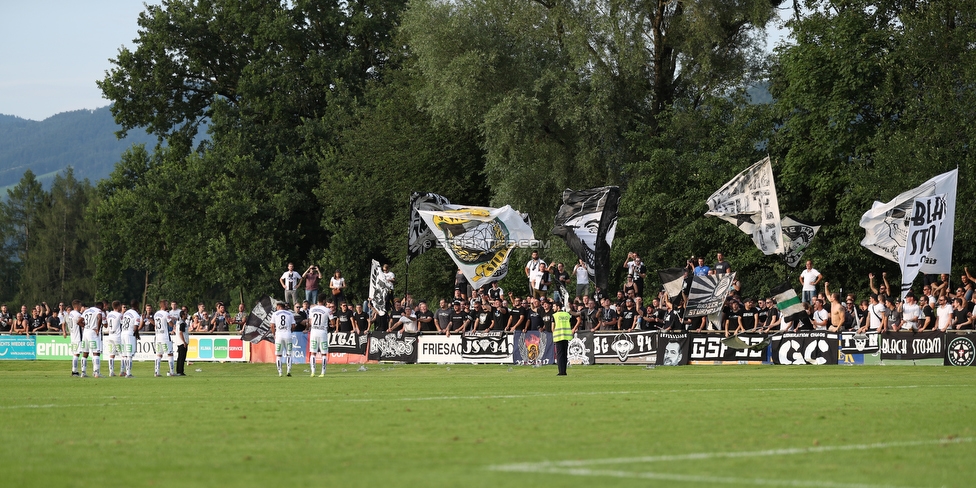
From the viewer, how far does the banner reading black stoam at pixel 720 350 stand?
33375mm

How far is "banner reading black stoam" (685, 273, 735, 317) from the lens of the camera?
33594 mm

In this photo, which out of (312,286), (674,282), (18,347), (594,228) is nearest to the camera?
(594,228)

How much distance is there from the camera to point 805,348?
3234cm

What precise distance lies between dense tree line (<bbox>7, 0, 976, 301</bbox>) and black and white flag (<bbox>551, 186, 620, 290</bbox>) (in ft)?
31.8

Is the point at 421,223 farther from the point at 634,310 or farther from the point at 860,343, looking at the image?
the point at 860,343

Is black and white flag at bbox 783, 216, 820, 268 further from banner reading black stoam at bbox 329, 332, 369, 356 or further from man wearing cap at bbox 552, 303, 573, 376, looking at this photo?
banner reading black stoam at bbox 329, 332, 369, 356

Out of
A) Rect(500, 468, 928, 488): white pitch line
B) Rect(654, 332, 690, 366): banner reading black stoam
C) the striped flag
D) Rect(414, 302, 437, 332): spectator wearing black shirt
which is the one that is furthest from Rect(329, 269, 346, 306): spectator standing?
Rect(500, 468, 928, 488): white pitch line

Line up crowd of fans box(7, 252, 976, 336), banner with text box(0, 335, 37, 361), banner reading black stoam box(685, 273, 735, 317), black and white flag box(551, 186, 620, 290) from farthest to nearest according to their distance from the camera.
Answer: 1. banner with text box(0, 335, 37, 361)
2. black and white flag box(551, 186, 620, 290)
3. banner reading black stoam box(685, 273, 735, 317)
4. crowd of fans box(7, 252, 976, 336)

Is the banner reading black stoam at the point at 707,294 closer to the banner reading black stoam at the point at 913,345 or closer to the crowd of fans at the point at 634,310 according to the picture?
the crowd of fans at the point at 634,310

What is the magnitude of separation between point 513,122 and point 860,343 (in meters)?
19.8

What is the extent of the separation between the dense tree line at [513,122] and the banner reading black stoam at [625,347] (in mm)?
10539

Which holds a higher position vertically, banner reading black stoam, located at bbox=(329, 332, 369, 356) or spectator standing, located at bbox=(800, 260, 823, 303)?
spectator standing, located at bbox=(800, 260, 823, 303)

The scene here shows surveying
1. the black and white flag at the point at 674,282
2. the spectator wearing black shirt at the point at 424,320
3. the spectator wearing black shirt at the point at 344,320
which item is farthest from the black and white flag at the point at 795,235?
the spectator wearing black shirt at the point at 344,320

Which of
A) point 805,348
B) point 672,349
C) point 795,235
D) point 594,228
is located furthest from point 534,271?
point 805,348
